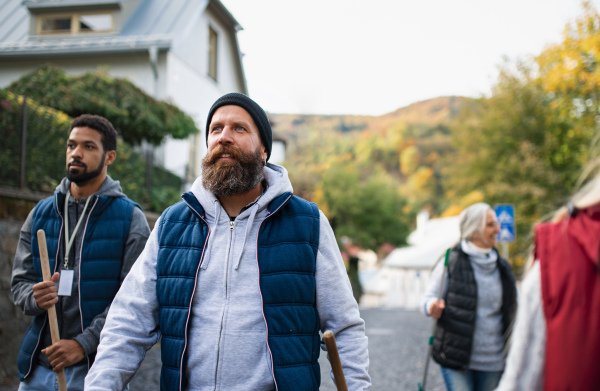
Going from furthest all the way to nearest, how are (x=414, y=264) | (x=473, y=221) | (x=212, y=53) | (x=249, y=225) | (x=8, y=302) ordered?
(x=414, y=264), (x=212, y=53), (x=8, y=302), (x=473, y=221), (x=249, y=225)

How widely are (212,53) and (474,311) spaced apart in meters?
16.0

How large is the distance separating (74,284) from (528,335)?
2.25 m

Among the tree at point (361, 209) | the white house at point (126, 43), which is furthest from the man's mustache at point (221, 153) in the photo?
the tree at point (361, 209)

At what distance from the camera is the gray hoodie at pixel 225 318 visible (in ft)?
6.97

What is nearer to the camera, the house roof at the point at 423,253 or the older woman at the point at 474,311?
the older woman at the point at 474,311

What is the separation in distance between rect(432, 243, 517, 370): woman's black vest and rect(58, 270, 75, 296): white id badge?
2.65 meters

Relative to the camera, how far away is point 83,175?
2998 millimetres

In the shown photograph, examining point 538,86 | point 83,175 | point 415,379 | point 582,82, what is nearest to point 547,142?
point 538,86

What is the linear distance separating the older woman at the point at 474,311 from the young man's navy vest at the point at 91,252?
7.89ft

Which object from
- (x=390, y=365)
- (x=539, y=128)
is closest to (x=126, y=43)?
(x=390, y=365)

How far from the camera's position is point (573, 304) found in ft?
4.03

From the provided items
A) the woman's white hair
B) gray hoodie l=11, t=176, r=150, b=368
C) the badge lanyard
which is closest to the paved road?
gray hoodie l=11, t=176, r=150, b=368

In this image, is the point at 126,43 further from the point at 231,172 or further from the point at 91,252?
the point at 231,172

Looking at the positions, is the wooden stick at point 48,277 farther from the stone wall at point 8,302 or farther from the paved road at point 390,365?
the stone wall at point 8,302
